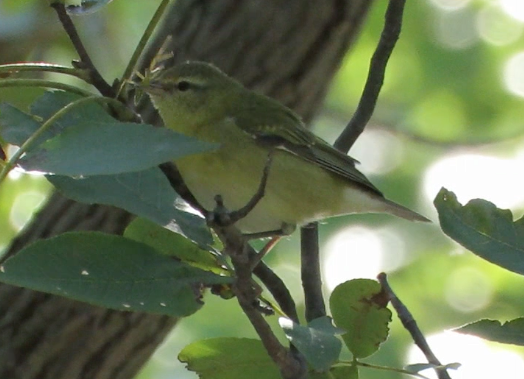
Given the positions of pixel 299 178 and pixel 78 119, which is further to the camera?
pixel 299 178

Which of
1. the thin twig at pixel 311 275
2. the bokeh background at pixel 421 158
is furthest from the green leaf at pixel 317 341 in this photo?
the bokeh background at pixel 421 158

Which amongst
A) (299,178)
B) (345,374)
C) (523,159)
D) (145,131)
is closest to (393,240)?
(523,159)

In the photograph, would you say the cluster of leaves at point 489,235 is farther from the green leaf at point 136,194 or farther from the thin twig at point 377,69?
the thin twig at point 377,69

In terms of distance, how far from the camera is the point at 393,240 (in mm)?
4770

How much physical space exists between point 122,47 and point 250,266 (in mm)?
3543

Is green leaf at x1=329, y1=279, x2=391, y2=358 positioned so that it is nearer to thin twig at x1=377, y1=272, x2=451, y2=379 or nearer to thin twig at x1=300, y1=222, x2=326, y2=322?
thin twig at x1=377, y1=272, x2=451, y2=379

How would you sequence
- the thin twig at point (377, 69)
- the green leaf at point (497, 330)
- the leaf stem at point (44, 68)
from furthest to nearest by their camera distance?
the thin twig at point (377, 69) → the leaf stem at point (44, 68) → the green leaf at point (497, 330)

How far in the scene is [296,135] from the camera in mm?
2818

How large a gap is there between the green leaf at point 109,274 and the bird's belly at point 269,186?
100cm

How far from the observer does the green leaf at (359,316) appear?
1.64m

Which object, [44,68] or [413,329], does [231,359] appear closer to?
[413,329]

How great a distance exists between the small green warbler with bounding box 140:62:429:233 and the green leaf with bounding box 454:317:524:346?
3.62 ft

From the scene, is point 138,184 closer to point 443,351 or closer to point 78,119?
point 78,119

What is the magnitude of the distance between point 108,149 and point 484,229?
66 cm
